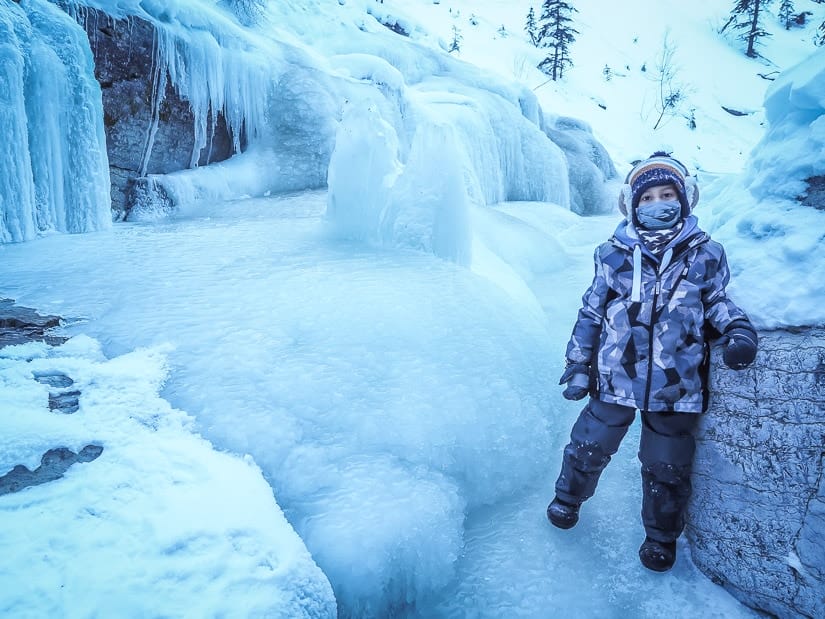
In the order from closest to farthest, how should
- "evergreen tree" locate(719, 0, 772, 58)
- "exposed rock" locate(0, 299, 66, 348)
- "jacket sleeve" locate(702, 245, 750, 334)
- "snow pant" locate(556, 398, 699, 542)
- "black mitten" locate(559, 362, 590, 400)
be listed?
"jacket sleeve" locate(702, 245, 750, 334) < "snow pant" locate(556, 398, 699, 542) < "black mitten" locate(559, 362, 590, 400) < "exposed rock" locate(0, 299, 66, 348) < "evergreen tree" locate(719, 0, 772, 58)

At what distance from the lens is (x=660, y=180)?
175cm

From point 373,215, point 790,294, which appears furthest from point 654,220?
point 373,215

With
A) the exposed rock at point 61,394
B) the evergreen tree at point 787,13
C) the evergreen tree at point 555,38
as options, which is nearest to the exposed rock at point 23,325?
the exposed rock at point 61,394

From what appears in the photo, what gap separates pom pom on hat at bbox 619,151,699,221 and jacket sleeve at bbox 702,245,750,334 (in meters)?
0.28

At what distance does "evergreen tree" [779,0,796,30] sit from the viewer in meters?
29.9

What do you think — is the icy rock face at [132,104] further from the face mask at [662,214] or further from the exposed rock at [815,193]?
the exposed rock at [815,193]

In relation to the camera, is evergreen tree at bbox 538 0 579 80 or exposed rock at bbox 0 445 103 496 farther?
evergreen tree at bbox 538 0 579 80

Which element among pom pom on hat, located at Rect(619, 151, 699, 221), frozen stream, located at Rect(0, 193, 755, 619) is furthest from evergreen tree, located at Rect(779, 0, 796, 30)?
pom pom on hat, located at Rect(619, 151, 699, 221)

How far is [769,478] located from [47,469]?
2.34 metres

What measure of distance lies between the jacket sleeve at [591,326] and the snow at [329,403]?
481 mm

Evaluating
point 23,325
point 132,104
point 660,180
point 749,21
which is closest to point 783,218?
point 660,180

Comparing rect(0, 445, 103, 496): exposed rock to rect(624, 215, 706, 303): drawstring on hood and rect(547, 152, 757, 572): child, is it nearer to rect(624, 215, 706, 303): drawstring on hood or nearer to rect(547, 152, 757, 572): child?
rect(547, 152, 757, 572): child

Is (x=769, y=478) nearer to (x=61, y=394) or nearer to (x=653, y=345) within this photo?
(x=653, y=345)

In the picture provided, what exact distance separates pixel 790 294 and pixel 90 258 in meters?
4.44
